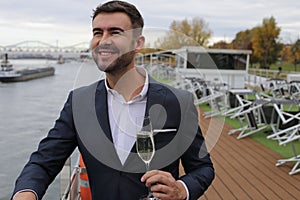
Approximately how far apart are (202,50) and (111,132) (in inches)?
21.8

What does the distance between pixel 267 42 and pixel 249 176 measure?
126 feet

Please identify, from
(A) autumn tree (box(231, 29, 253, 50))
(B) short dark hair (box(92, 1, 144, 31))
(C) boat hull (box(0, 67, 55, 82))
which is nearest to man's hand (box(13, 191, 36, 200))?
(B) short dark hair (box(92, 1, 144, 31))

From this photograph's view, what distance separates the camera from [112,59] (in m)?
1.15

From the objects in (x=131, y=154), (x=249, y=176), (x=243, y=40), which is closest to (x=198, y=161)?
(x=131, y=154)

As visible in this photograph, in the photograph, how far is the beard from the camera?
1.14m

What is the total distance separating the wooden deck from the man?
63.4 inches

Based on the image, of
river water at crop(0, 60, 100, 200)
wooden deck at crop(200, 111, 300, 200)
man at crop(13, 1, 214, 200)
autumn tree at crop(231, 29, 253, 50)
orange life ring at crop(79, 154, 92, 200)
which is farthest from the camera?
autumn tree at crop(231, 29, 253, 50)

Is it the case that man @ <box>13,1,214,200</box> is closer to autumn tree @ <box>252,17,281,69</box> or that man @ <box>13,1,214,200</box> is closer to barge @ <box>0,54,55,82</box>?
autumn tree @ <box>252,17,281,69</box>

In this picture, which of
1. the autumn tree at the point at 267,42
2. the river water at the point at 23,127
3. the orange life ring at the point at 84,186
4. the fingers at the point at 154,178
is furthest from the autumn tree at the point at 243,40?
the fingers at the point at 154,178

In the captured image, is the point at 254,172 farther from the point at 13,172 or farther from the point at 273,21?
the point at 273,21

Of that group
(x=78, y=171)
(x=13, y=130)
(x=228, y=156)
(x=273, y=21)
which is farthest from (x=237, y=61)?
(x=273, y=21)

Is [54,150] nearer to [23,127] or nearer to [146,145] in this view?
[146,145]

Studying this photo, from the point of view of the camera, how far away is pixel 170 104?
4.16 ft

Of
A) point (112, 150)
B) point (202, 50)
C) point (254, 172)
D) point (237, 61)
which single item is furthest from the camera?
point (237, 61)
